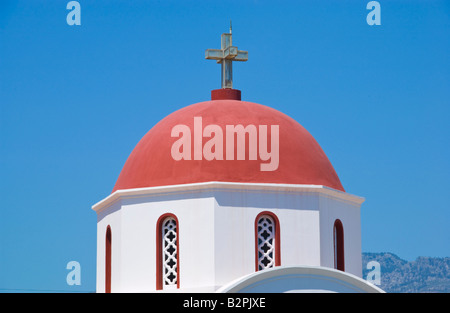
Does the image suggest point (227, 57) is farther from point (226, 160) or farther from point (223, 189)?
point (223, 189)

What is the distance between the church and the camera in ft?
66.9

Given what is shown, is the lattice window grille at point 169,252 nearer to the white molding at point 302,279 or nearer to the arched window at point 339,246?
the white molding at point 302,279

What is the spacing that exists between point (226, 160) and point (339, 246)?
3.24m

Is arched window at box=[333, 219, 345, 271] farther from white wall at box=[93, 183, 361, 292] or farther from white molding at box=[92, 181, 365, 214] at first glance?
white molding at box=[92, 181, 365, 214]

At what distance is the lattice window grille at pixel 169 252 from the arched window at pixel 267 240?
67.7 inches

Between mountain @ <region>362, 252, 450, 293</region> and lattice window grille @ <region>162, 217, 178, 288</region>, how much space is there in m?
27.4

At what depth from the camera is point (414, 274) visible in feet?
169

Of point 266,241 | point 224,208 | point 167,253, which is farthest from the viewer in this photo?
point 167,253

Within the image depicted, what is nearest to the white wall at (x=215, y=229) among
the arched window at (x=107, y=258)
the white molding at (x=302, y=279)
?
the arched window at (x=107, y=258)

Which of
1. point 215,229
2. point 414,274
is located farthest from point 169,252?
point 414,274
